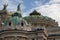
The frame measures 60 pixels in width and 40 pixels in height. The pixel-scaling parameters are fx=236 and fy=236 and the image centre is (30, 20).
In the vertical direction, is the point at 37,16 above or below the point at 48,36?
above

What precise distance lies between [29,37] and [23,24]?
4.43m

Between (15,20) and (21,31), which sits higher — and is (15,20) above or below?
above

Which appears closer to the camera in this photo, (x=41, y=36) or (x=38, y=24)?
(x=41, y=36)

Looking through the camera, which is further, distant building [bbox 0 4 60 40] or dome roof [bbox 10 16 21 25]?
dome roof [bbox 10 16 21 25]

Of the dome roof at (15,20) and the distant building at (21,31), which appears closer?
the distant building at (21,31)

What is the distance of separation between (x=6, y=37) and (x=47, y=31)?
1605 cm

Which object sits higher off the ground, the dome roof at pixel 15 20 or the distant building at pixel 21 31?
the dome roof at pixel 15 20

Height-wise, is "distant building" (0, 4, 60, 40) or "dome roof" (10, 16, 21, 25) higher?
"dome roof" (10, 16, 21, 25)

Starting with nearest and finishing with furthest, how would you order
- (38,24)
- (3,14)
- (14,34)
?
(14,34) → (38,24) → (3,14)

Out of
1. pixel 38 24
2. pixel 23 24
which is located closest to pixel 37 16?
pixel 38 24

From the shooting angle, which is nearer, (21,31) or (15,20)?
(21,31)

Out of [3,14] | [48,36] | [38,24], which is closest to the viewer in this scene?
[48,36]

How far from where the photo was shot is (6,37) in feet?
211

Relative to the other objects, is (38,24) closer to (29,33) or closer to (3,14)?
(29,33)
